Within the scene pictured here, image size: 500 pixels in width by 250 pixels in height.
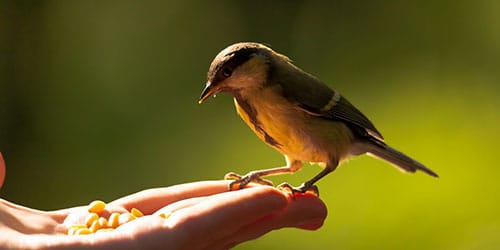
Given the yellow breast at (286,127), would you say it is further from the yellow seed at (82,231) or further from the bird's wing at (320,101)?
the yellow seed at (82,231)

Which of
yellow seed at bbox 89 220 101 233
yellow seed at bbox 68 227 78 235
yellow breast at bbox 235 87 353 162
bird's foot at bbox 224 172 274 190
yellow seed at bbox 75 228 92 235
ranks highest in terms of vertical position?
yellow breast at bbox 235 87 353 162

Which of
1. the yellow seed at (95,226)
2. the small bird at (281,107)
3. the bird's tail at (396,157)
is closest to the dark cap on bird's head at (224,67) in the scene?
the small bird at (281,107)

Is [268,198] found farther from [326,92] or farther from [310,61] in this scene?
[310,61]

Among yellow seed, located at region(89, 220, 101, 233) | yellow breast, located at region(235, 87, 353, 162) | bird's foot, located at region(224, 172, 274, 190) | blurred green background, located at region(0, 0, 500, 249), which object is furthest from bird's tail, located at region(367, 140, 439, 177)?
yellow seed, located at region(89, 220, 101, 233)

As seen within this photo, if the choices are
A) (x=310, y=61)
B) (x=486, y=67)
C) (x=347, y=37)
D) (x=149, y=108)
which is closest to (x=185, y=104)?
(x=149, y=108)

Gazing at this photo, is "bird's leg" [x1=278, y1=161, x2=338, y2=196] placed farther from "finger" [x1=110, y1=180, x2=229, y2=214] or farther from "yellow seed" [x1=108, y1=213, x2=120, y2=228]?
"yellow seed" [x1=108, y1=213, x2=120, y2=228]

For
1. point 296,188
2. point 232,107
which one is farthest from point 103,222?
point 232,107
